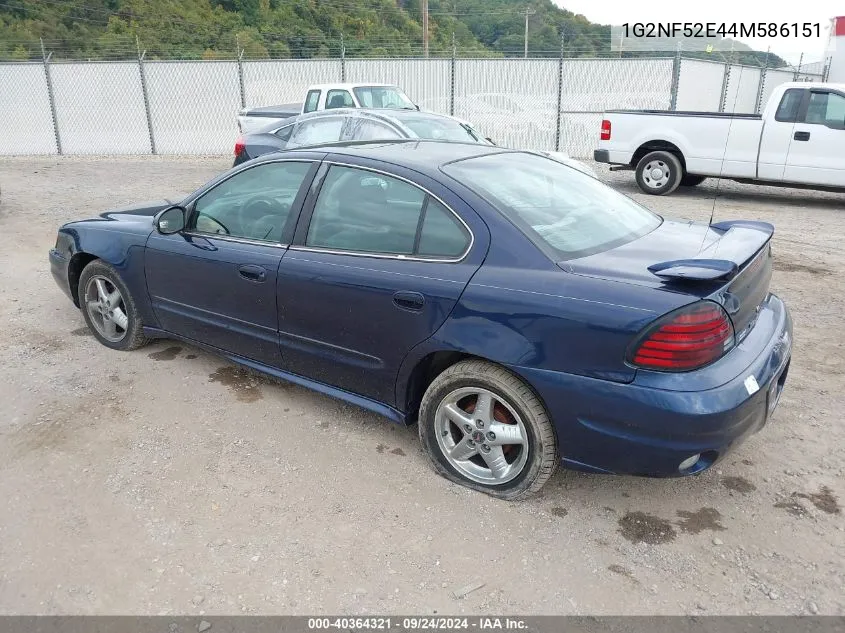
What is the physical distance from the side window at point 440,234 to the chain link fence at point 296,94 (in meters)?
13.9

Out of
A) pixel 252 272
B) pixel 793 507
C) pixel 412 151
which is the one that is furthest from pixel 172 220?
pixel 793 507

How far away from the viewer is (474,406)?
325cm

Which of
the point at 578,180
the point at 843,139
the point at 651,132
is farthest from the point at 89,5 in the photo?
the point at 578,180

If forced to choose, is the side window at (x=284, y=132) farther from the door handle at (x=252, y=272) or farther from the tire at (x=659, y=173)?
the door handle at (x=252, y=272)

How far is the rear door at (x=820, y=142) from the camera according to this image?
10.1 metres

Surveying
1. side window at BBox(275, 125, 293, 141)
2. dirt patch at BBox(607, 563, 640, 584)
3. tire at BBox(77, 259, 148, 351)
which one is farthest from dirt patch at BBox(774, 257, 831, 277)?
side window at BBox(275, 125, 293, 141)

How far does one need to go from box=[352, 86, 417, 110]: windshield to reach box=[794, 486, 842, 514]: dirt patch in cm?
1127

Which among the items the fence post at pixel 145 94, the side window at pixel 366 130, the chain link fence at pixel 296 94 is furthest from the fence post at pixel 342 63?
the side window at pixel 366 130

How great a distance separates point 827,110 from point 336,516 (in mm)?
10238

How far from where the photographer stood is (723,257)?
3.04 meters

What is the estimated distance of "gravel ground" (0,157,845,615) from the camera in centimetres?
265

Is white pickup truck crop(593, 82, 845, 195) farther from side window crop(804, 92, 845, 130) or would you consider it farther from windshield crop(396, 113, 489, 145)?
windshield crop(396, 113, 489, 145)

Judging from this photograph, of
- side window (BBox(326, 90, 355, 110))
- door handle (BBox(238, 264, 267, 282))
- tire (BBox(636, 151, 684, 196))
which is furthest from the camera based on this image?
side window (BBox(326, 90, 355, 110))

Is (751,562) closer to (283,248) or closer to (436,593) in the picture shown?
(436,593)
